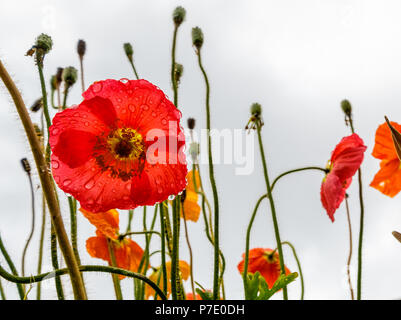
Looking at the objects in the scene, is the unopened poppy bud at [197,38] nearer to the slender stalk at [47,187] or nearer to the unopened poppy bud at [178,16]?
the unopened poppy bud at [178,16]

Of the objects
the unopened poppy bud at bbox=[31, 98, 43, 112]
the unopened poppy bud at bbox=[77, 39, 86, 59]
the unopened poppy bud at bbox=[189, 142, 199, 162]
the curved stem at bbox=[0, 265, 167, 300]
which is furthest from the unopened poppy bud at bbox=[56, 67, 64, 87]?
the curved stem at bbox=[0, 265, 167, 300]

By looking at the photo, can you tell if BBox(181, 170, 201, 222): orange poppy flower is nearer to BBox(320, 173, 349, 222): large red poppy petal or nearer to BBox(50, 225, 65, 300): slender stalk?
BBox(320, 173, 349, 222): large red poppy petal

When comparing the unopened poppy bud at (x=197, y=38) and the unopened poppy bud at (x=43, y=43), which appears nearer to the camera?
the unopened poppy bud at (x=43, y=43)

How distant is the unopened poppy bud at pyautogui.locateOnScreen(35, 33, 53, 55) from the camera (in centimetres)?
35

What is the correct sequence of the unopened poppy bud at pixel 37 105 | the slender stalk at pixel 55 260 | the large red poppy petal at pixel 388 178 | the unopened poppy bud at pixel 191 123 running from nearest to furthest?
the slender stalk at pixel 55 260 < the unopened poppy bud at pixel 37 105 < the large red poppy petal at pixel 388 178 < the unopened poppy bud at pixel 191 123

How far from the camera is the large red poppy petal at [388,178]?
696 mm

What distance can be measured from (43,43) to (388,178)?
1.91 ft

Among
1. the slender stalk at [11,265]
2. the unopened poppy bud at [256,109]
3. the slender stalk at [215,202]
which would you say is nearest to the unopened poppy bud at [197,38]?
the slender stalk at [215,202]

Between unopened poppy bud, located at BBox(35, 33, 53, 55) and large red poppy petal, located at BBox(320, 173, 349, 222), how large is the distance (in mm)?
384

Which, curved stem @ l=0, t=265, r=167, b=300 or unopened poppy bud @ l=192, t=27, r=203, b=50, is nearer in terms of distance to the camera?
curved stem @ l=0, t=265, r=167, b=300

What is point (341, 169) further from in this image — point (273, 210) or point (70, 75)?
point (70, 75)
